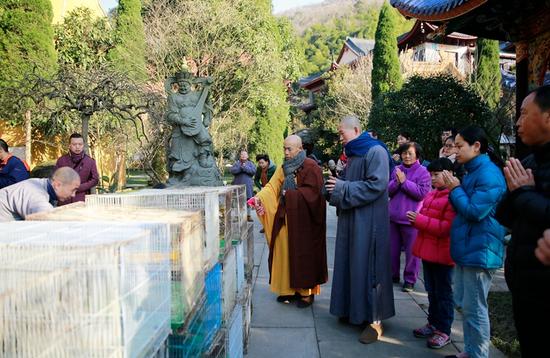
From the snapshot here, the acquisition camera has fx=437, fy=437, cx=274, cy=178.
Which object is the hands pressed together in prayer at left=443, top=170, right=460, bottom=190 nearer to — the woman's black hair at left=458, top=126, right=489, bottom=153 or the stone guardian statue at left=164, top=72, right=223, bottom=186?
the woman's black hair at left=458, top=126, right=489, bottom=153

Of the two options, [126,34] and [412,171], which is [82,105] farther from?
[126,34]

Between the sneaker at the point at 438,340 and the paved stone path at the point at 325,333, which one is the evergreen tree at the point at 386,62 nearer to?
the paved stone path at the point at 325,333

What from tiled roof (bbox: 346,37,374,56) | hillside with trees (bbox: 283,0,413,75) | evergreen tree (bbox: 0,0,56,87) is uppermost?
hillside with trees (bbox: 283,0,413,75)

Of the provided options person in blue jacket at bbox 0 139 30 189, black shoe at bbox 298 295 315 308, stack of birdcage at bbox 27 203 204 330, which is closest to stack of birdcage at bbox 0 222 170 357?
stack of birdcage at bbox 27 203 204 330

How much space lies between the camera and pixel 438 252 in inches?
143

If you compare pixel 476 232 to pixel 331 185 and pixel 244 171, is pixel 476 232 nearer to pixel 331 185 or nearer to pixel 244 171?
pixel 331 185

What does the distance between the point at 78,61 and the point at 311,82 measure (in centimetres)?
2389

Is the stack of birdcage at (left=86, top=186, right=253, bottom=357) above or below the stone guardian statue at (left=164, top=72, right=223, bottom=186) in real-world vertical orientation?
below

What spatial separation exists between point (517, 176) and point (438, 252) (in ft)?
5.54

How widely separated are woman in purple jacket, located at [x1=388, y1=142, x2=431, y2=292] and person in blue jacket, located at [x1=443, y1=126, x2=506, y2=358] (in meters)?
2.02

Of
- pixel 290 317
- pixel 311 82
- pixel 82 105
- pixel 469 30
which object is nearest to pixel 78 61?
pixel 82 105

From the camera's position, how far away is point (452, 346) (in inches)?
146

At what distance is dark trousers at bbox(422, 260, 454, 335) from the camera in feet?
12.1

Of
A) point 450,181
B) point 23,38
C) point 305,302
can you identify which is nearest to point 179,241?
point 450,181
